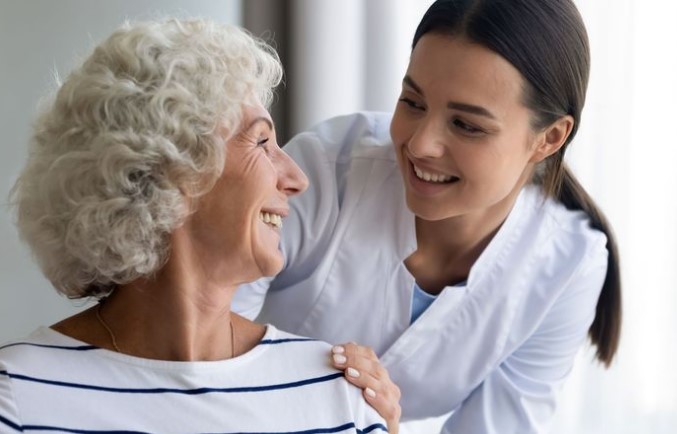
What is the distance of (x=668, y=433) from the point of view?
7.41 ft

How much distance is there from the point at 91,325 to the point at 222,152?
1.01 feet

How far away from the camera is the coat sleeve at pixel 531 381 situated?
6.57 ft

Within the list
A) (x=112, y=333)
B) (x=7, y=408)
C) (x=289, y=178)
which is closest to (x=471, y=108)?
(x=289, y=178)

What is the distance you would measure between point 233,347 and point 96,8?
1034mm

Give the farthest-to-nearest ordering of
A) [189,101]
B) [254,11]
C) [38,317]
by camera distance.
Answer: [254,11]
[38,317]
[189,101]

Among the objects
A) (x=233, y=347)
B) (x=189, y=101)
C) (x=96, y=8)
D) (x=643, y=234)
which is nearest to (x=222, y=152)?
(x=189, y=101)

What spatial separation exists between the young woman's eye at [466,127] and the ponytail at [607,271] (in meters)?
0.28

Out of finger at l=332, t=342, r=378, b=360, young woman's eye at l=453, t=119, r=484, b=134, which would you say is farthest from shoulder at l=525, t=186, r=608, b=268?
finger at l=332, t=342, r=378, b=360

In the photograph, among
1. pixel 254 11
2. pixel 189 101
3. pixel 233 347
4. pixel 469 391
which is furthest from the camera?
pixel 254 11

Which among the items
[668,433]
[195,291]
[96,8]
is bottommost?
[668,433]

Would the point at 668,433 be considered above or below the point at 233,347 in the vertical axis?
below

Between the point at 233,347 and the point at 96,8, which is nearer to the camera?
the point at 233,347

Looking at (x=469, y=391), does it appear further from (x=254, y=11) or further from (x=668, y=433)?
(x=254, y=11)

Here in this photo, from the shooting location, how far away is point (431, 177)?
1709 mm
